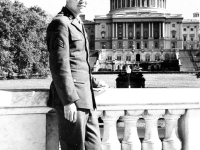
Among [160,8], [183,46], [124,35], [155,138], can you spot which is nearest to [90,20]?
[124,35]

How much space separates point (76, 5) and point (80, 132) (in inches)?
45.1

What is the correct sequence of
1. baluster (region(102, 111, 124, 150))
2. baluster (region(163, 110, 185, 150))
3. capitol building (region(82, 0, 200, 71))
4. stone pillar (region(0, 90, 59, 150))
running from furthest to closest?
capitol building (region(82, 0, 200, 71)) → baluster (region(163, 110, 185, 150)) → baluster (region(102, 111, 124, 150)) → stone pillar (region(0, 90, 59, 150))

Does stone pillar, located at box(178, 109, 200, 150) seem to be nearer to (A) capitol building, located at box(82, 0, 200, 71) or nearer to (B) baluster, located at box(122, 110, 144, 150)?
(B) baluster, located at box(122, 110, 144, 150)

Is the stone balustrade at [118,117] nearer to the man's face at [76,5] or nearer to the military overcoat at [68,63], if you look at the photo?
the military overcoat at [68,63]

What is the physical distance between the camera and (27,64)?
1473 inches

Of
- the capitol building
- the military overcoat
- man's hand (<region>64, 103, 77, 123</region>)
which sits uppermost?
the capitol building

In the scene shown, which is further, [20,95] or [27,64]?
[27,64]

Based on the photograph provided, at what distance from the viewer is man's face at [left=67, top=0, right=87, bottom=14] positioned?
340cm

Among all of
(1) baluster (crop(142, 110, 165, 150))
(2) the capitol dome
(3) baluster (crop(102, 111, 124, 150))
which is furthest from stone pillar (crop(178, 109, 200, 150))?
(2) the capitol dome

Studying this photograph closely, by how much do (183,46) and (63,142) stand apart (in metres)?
109

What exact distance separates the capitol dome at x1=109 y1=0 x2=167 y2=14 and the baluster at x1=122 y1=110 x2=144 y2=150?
103888 millimetres

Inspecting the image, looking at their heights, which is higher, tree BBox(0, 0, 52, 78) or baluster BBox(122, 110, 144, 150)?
tree BBox(0, 0, 52, 78)

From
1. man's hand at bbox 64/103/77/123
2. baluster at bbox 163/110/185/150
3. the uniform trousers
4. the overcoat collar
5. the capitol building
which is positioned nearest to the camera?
man's hand at bbox 64/103/77/123

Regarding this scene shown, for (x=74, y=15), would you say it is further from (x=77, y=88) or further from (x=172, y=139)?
(x=172, y=139)
